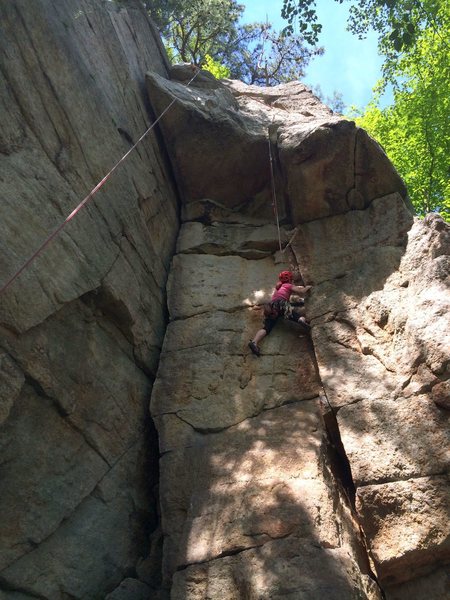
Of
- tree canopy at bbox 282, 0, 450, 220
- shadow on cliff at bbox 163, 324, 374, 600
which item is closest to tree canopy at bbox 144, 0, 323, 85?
tree canopy at bbox 282, 0, 450, 220

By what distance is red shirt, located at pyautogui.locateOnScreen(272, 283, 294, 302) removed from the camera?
8.12 metres

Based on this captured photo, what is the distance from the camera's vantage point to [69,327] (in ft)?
20.2

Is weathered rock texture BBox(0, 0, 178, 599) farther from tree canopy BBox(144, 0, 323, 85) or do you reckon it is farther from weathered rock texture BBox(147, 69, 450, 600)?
tree canopy BBox(144, 0, 323, 85)

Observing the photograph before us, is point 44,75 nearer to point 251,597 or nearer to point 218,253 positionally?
point 218,253

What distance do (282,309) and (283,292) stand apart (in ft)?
1.13

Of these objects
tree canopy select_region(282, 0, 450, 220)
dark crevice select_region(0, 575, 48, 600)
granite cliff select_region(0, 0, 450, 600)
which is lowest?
dark crevice select_region(0, 575, 48, 600)

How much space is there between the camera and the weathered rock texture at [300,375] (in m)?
5.22

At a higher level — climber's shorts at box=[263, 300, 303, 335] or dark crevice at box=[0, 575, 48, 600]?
climber's shorts at box=[263, 300, 303, 335]

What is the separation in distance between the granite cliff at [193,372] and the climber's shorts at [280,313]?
235 millimetres

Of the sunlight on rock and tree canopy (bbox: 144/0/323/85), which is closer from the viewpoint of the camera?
the sunlight on rock

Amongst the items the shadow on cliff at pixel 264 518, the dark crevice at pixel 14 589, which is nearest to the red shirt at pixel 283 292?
the shadow on cliff at pixel 264 518

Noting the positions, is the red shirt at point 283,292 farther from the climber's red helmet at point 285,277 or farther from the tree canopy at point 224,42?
the tree canopy at point 224,42

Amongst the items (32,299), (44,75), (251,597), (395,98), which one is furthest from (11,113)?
(395,98)

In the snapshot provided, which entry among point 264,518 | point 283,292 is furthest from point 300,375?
point 264,518
